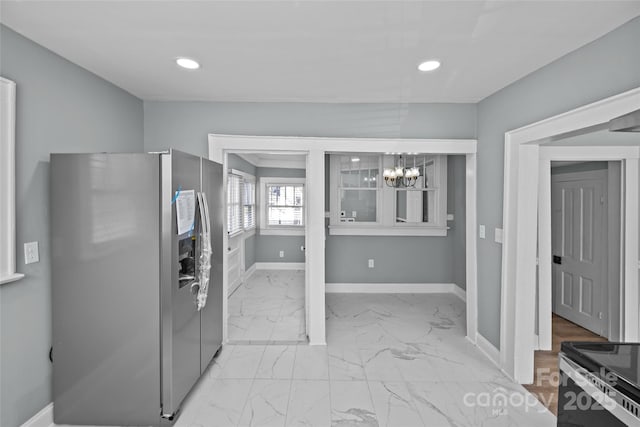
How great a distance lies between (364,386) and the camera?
2535mm

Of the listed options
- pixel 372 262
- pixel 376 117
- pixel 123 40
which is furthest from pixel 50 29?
pixel 372 262

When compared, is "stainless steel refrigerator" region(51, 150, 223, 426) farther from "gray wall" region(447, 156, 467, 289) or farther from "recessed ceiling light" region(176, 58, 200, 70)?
"gray wall" region(447, 156, 467, 289)

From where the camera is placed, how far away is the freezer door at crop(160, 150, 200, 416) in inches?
79.7

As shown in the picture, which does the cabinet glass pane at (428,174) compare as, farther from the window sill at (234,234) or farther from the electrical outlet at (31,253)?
the electrical outlet at (31,253)

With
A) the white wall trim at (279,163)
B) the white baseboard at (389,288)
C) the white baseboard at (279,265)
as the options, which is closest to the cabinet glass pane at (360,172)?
the white wall trim at (279,163)

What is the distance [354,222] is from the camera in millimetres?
5230

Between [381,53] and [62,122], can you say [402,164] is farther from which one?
[62,122]

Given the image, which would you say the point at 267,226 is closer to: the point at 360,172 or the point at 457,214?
the point at 360,172

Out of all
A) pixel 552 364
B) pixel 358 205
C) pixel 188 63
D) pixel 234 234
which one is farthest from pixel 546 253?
pixel 234 234

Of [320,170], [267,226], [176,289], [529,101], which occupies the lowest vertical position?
[176,289]

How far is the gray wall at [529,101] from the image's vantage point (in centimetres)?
179

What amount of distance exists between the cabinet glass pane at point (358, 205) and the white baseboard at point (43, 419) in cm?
404

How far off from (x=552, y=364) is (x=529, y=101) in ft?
7.60

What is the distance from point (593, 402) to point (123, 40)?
2922mm
